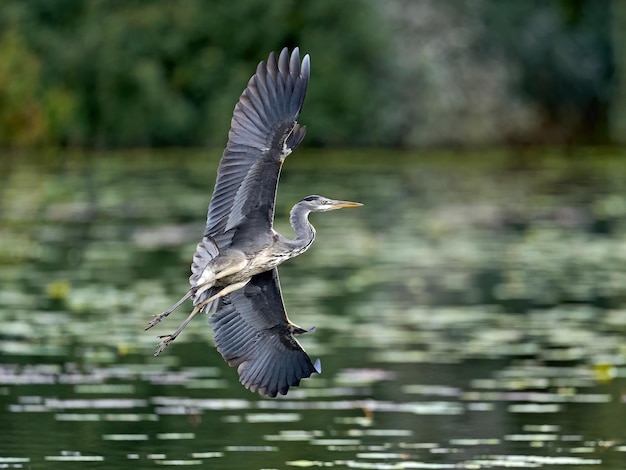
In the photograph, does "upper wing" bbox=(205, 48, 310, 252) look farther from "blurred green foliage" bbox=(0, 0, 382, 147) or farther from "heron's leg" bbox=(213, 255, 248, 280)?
"blurred green foliage" bbox=(0, 0, 382, 147)

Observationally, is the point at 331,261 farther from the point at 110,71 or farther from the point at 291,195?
the point at 110,71

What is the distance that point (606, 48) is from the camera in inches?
1613

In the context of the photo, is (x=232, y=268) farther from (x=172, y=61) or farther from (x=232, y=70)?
(x=172, y=61)

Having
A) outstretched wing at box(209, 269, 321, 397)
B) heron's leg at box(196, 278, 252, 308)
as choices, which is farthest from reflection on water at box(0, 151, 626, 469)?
heron's leg at box(196, 278, 252, 308)

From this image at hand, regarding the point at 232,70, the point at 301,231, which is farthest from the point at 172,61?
the point at 301,231

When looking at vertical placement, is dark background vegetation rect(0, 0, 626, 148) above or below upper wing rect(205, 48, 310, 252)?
above

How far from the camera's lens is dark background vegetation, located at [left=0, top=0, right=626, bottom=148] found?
1358 inches

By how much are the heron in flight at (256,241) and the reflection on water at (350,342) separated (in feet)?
3.33

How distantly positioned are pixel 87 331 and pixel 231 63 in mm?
24225

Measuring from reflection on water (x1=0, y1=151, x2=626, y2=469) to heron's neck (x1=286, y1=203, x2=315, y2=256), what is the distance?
1469 millimetres

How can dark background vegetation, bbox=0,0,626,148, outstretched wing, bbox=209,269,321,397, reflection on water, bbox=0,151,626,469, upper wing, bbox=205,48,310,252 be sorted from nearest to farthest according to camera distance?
upper wing, bbox=205,48,310,252, outstretched wing, bbox=209,269,321,397, reflection on water, bbox=0,151,626,469, dark background vegetation, bbox=0,0,626,148

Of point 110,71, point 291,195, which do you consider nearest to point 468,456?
point 291,195

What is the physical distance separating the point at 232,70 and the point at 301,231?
28.7 meters

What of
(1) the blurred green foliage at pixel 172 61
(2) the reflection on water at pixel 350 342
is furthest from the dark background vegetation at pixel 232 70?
(2) the reflection on water at pixel 350 342
